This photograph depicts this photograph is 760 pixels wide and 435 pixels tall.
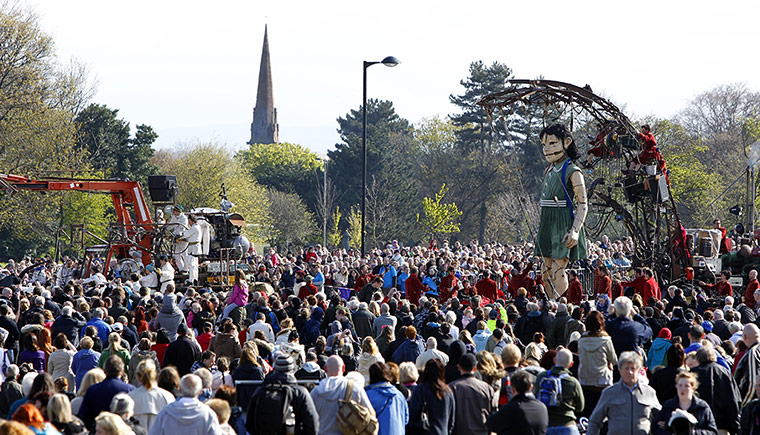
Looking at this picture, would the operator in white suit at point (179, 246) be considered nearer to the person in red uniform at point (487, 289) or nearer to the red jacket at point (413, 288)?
the red jacket at point (413, 288)

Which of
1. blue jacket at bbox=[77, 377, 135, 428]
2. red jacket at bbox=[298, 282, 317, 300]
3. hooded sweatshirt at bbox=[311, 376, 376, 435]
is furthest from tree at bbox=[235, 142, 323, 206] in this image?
hooded sweatshirt at bbox=[311, 376, 376, 435]

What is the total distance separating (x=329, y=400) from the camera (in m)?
8.27

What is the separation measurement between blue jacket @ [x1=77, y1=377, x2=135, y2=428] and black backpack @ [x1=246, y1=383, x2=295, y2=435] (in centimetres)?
132

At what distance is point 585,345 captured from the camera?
32.9 feet

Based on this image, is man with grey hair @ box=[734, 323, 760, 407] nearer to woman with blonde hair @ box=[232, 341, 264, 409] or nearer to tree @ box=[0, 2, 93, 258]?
woman with blonde hair @ box=[232, 341, 264, 409]

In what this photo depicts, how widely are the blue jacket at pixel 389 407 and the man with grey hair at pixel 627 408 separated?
1550 mm

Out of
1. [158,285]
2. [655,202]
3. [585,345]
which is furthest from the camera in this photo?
[158,285]

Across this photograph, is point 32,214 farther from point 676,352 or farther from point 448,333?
point 676,352

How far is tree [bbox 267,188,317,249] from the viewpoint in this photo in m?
64.8

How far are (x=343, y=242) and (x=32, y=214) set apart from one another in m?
31.8

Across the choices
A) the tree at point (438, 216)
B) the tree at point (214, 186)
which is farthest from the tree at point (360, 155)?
the tree at point (214, 186)

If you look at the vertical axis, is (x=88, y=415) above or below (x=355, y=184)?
below

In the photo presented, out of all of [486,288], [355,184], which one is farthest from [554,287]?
[355,184]

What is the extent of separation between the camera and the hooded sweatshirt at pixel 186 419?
7.33 metres
